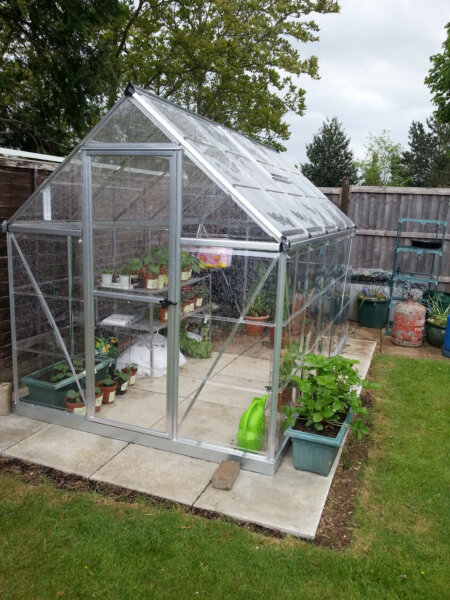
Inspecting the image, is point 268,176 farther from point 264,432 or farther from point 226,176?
point 264,432

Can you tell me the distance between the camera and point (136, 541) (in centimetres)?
282

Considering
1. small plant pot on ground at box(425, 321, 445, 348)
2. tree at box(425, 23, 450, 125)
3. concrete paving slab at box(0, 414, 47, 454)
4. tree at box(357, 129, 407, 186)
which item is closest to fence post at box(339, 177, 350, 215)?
small plant pot on ground at box(425, 321, 445, 348)

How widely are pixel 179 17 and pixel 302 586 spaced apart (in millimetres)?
14100

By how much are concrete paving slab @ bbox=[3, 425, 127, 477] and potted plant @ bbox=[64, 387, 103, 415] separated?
169mm

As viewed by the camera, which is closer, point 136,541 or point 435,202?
point 136,541

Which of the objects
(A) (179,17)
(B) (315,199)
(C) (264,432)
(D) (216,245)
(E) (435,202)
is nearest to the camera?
(D) (216,245)

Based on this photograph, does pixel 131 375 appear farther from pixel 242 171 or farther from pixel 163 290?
pixel 242 171

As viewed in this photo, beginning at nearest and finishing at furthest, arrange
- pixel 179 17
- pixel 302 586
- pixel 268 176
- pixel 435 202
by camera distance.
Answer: pixel 302 586, pixel 268 176, pixel 435 202, pixel 179 17

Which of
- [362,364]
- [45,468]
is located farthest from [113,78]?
[45,468]

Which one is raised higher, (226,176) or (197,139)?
(197,139)

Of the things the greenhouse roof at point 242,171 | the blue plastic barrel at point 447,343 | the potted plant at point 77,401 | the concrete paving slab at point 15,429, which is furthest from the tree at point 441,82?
the concrete paving slab at point 15,429

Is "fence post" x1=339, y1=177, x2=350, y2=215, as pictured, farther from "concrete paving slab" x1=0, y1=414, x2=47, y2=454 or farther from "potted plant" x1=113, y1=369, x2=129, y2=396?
"concrete paving slab" x1=0, y1=414, x2=47, y2=454

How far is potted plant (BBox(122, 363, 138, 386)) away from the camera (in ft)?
14.0

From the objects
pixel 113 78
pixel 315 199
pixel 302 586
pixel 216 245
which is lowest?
pixel 302 586
